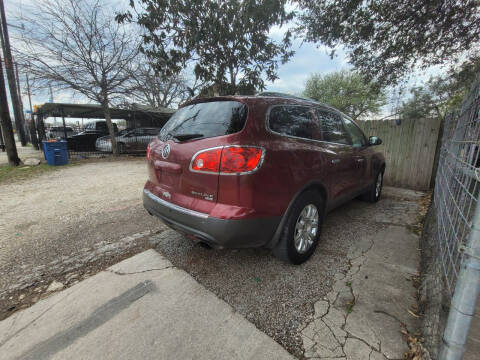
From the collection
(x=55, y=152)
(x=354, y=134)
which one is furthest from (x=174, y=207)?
(x=55, y=152)

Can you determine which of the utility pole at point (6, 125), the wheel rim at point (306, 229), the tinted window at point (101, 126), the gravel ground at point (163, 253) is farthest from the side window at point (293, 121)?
the tinted window at point (101, 126)

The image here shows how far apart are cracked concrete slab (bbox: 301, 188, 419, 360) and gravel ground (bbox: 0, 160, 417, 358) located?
102 millimetres

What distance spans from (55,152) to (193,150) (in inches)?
378

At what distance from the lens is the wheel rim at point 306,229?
2.33m

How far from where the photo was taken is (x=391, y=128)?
5.89 metres

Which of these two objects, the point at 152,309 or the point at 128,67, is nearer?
the point at 152,309

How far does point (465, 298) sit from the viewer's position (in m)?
1.04

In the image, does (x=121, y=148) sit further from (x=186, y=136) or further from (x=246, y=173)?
(x=246, y=173)

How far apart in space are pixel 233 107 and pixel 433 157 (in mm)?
5824

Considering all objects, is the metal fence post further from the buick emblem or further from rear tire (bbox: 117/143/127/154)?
rear tire (bbox: 117/143/127/154)

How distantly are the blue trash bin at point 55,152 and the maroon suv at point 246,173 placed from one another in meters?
8.71

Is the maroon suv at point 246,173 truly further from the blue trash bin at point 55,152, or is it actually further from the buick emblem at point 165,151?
the blue trash bin at point 55,152

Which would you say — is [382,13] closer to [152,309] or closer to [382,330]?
[382,330]

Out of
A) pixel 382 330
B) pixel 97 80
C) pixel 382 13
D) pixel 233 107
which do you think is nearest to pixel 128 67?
pixel 97 80
